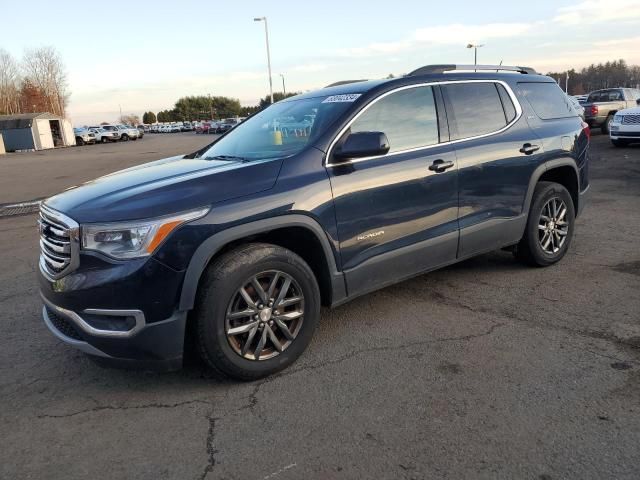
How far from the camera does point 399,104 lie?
405 cm

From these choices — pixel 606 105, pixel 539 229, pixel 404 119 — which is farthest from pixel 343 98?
pixel 606 105

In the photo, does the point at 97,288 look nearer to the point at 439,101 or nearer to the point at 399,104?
the point at 399,104

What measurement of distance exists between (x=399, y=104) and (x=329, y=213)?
1.16 metres

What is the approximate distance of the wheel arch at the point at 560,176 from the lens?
192 inches

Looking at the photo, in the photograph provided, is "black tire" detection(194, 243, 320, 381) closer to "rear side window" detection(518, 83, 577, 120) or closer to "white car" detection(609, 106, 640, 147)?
"rear side window" detection(518, 83, 577, 120)

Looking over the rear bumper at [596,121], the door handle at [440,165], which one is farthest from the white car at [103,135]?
the door handle at [440,165]

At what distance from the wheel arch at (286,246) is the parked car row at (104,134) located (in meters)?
52.6

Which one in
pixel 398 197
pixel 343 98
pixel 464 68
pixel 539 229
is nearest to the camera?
pixel 398 197

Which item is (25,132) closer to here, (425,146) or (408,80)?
(408,80)

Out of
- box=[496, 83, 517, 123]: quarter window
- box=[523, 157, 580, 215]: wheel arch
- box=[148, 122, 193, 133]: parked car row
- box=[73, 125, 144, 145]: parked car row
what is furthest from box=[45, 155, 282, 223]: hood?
box=[148, 122, 193, 133]: parked car row

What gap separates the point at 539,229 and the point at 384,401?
2886 millimetres

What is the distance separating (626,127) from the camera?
50.2ft

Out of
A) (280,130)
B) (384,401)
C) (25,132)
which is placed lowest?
(384,401)

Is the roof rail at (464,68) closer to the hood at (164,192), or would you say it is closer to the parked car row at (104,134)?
the hood at (164,192)
